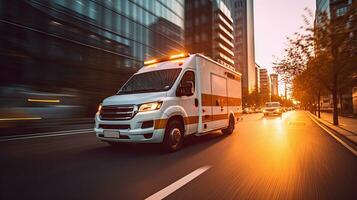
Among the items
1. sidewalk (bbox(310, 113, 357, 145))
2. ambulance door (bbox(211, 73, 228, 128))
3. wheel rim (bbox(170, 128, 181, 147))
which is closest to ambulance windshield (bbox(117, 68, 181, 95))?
wheel rim (bbox(170, 128, 181, 147))

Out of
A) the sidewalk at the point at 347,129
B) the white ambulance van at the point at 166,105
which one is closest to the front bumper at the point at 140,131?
the white ambulance van at the point at 166,105

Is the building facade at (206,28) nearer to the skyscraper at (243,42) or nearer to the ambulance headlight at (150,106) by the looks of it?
the skyscraper at (243,42)

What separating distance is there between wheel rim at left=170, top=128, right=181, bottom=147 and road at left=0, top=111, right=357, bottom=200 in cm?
36

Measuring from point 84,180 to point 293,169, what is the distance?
3.86 m

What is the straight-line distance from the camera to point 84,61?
23641 millimetres

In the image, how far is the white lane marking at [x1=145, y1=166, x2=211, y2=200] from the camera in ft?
9.87

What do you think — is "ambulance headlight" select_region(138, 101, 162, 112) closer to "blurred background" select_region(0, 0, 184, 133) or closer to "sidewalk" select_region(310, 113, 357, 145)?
"sidewalk" select_region(310, 113, 357, 145)

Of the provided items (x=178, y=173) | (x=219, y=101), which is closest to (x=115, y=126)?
(x=178, y=173)

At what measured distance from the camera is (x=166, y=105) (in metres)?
5.51

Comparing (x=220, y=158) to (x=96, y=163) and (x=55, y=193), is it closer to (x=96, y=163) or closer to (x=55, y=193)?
(x=96, y=163)

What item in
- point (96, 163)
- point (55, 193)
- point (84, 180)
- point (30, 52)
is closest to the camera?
point (55, 193)

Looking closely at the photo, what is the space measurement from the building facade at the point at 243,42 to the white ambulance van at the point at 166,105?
351 feet

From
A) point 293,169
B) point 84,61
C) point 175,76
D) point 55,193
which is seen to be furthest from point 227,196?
point 84,61

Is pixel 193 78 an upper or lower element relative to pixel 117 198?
upper
